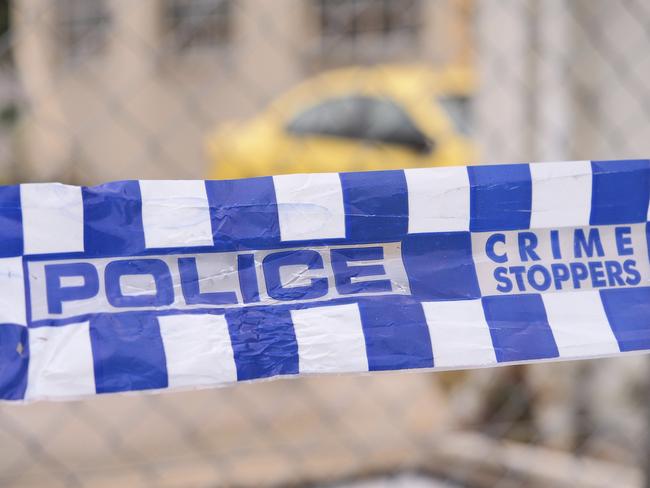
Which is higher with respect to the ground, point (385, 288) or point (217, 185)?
point (217, 185)

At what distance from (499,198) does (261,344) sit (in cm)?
33

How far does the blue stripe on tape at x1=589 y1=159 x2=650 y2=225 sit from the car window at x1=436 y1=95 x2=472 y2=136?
360 centimetres

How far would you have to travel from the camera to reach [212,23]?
10562 mm

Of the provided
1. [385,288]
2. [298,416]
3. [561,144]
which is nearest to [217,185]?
[385,288]

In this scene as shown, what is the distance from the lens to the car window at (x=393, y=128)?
452cm

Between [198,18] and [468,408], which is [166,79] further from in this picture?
[468,408]

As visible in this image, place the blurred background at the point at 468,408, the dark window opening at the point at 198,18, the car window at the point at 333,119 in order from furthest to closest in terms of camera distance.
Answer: the dark window opening at the point at 198,18
the car window at the point at 333,119
the blurred background at the point at 468,408

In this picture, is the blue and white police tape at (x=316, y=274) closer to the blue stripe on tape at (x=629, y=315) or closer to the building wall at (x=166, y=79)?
the blue stripe on tape at (x=629, y=315)

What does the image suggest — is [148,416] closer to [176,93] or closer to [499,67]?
[499,67]

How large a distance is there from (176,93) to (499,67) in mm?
7942

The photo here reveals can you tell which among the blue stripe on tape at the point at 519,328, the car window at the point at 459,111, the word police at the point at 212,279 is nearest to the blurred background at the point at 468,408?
the car window at the point at 459,111

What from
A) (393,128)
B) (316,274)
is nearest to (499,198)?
(316,274)

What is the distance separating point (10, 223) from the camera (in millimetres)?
887

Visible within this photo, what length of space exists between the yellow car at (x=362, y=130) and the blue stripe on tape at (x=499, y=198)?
3.01 meters
